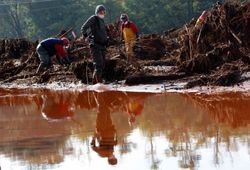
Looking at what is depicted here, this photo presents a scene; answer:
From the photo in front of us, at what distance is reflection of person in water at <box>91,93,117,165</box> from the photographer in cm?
705

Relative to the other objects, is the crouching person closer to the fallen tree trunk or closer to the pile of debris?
the pile of debris

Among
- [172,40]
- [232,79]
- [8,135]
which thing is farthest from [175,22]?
[8,135]

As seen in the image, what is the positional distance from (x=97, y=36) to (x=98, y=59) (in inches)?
22.8

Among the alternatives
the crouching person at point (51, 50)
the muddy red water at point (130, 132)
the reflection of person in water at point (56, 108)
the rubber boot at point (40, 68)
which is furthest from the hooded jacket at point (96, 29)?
the rubber boot at point (40, 68)

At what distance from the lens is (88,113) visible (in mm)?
10328

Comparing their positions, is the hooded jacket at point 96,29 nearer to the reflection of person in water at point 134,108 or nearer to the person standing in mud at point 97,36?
the person standing in mud at point 97,36

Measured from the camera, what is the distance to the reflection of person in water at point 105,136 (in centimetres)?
705

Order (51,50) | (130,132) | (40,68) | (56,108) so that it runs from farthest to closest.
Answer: (40,68) → (51,50) → (56,108) → (130,132)

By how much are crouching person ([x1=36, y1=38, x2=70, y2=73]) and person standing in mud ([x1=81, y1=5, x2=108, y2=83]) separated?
1.75 metres

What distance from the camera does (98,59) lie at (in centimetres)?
1307

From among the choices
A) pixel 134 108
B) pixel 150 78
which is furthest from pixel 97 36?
pixel 134 108

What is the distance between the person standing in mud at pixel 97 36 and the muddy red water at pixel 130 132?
3.76 feet

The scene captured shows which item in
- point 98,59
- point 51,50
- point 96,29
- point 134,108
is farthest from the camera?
point 51,50

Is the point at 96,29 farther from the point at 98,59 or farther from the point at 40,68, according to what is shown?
the point at 40,68
